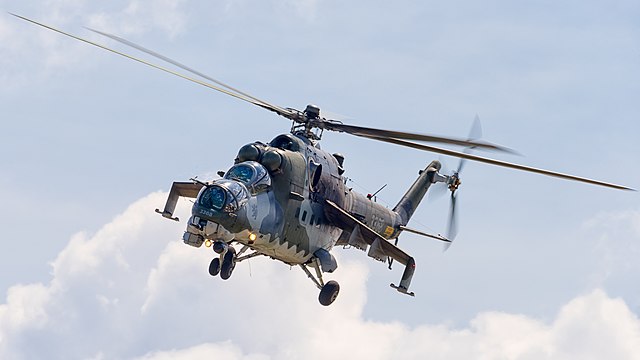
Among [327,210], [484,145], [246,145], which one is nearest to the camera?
[484,145]

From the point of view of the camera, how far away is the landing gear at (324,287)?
4766cm

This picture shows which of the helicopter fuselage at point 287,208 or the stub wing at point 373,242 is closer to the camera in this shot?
the helicopter fuselage at point 287,208

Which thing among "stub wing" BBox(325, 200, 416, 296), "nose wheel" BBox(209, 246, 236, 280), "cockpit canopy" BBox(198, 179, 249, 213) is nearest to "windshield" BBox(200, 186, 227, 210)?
"cockpit canopy" BBox(198, 179, 249, 213)

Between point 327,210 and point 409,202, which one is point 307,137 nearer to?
point 327,210

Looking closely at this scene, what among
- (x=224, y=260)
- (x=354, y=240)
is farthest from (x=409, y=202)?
Answer: (x=224, y=260)

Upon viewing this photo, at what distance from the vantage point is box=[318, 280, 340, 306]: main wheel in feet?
156

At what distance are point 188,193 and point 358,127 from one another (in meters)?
9.43

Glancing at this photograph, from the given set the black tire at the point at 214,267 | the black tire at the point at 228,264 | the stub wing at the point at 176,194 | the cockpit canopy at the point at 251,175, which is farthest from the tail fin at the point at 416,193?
the black tire at the point at 214,267

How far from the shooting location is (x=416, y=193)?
61.0 meters

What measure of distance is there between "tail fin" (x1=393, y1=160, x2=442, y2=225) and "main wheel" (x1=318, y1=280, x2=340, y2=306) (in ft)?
36.8

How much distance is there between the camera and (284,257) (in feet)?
155

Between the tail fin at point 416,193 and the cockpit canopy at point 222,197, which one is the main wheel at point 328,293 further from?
the tail fin at point 416,193

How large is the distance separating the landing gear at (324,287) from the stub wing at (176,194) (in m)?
6.60

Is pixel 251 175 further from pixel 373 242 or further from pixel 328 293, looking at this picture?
pixel 373 242
